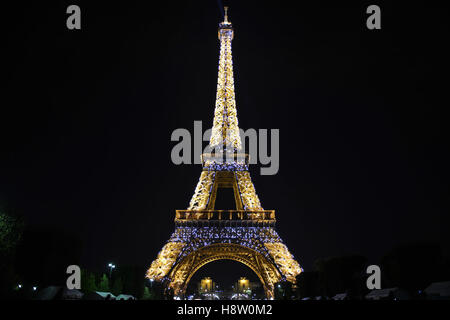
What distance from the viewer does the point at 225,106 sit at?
1987 inches

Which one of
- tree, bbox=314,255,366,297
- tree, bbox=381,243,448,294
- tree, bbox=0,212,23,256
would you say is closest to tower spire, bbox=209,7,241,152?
tree, bbox=314,255,366,297

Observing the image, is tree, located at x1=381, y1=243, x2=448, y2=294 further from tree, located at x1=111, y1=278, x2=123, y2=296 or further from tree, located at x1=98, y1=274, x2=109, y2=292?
tree, located at x1=98, y1=274, x2=109, y2=292

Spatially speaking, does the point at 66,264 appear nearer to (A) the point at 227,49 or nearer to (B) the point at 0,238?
(B) the point at 0,238

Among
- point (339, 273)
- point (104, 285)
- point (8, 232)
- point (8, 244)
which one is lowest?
point (104, 285)

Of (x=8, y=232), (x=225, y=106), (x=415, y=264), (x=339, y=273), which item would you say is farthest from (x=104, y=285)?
(x=415, y=264)

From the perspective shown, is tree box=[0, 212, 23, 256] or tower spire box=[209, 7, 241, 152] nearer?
tree box=[0, 212, 23, 256]

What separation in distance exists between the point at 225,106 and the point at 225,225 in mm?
13472

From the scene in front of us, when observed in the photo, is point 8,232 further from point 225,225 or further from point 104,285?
point 225,225

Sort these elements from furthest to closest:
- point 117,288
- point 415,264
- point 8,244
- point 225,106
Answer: point 225,106 → point 117,288 → point 415,264 → point 8,244

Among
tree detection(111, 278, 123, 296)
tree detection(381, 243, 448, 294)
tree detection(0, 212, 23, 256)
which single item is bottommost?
tree detection(111, 278, 123, 296)

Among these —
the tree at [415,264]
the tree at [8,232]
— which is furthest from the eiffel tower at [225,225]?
the tree at [8,232]

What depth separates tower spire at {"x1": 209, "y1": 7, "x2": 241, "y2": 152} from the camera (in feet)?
162
